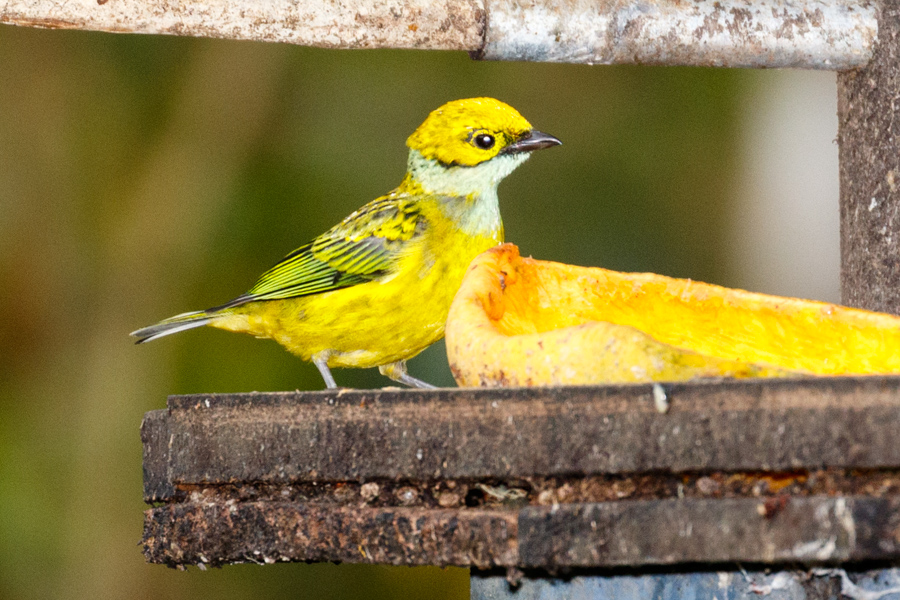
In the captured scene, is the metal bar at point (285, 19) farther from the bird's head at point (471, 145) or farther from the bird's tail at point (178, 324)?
the bird's tail at point (178, 324)

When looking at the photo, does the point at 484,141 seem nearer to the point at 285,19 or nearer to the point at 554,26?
the point at 554,26

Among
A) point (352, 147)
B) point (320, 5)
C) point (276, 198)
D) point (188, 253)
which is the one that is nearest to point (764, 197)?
point (352, 147)

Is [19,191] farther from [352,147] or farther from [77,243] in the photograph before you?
[352,147]

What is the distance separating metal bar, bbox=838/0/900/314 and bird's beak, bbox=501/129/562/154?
2.66 ft

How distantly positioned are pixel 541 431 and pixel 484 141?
6.76 ft

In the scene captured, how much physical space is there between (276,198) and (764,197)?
117 inches

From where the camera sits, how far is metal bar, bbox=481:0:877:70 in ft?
6.84

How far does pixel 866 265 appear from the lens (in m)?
2.25

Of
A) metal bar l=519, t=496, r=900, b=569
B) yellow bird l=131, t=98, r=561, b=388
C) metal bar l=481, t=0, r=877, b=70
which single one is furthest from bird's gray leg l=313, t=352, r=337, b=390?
metal bar l=519, t=496, r=900, b=569

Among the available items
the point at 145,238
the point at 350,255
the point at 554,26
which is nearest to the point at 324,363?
the point at 350,255

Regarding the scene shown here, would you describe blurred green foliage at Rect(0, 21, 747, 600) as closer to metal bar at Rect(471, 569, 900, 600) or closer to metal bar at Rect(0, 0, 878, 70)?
metal bar at Rect(0, 0, 878, 70)

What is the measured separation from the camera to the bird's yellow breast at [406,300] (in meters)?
3.01

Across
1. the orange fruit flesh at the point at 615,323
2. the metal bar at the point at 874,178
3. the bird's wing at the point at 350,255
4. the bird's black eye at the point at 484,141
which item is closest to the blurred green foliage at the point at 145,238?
the bird's wing at the point at 350,255

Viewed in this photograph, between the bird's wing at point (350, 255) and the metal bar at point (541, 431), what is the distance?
5.80 ft
